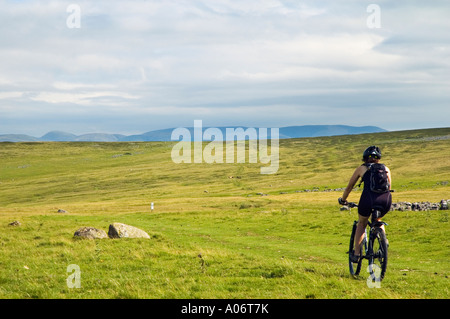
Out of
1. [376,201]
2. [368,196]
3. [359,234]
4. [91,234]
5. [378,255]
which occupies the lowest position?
[91,234]

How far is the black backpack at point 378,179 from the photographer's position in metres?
11.0

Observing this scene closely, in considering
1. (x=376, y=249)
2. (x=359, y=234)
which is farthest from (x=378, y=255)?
(x=359, y=234)

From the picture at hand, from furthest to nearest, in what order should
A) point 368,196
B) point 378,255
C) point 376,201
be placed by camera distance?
point 378,255 < point 368,196 < point 376,201

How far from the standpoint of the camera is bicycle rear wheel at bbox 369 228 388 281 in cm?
1160

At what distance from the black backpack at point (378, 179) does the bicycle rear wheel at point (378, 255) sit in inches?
51.8

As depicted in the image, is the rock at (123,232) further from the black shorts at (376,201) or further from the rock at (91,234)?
the black shorts at (376,201)

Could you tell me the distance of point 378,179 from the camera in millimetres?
11047

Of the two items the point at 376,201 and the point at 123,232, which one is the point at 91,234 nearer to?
the point at 123,232

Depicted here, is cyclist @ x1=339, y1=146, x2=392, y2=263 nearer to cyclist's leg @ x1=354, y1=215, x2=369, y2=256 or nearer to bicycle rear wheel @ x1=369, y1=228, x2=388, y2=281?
cyclist's leg @ x1=354, y1=215, x2=369, y2=256

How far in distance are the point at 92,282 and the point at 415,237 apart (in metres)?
21.9

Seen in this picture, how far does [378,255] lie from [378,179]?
238 centimetres

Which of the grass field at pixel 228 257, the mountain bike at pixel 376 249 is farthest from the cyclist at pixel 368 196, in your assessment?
the grass field at pixel 228 257
